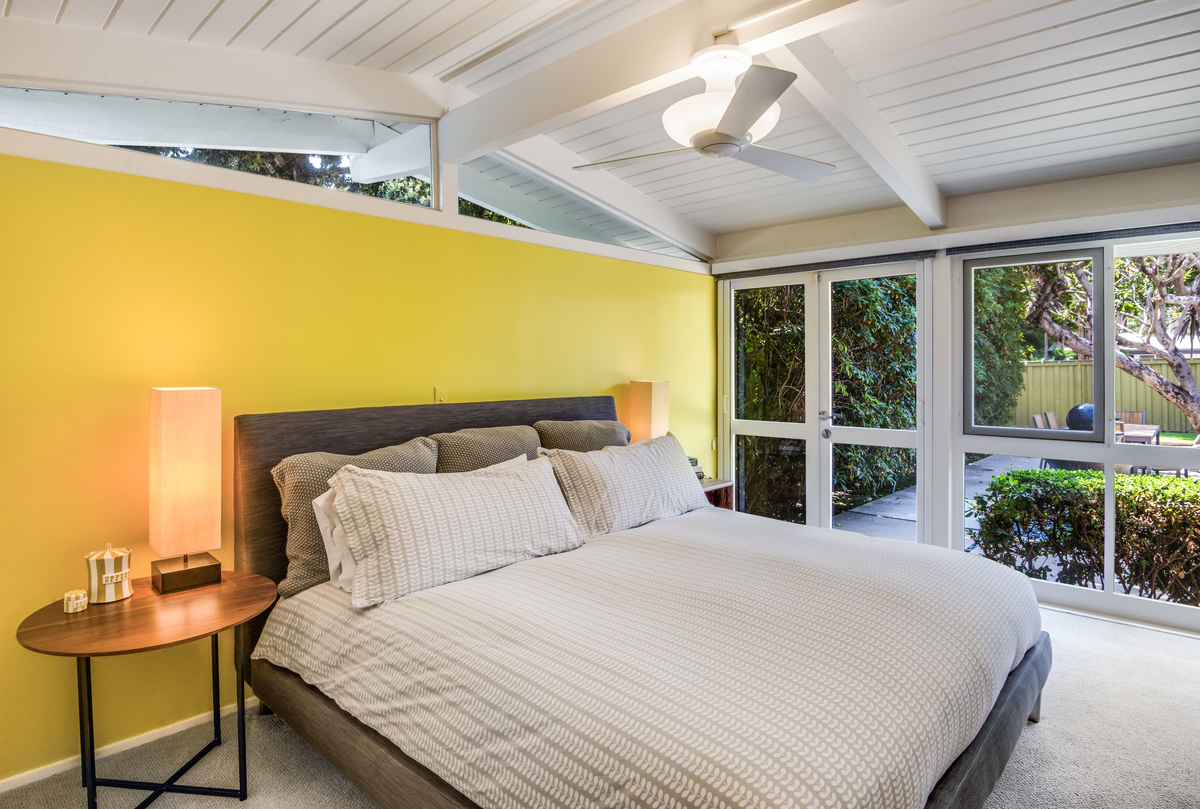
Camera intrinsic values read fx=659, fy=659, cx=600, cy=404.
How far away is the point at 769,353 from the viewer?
480 centimetres

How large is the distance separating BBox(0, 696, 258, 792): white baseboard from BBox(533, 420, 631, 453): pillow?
1.64 metres

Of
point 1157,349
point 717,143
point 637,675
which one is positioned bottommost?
point 637,675

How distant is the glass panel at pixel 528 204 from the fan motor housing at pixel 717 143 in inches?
63.5

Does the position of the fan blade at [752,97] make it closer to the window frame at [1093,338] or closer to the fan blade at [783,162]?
the fan blade at [783,162]

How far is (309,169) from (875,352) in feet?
11.4

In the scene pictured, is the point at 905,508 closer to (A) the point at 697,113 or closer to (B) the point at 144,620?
(A) the point at 697,113

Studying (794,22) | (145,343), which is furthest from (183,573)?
(794,22)

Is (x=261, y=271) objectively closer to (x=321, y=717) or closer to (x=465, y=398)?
(x=465, y=398)

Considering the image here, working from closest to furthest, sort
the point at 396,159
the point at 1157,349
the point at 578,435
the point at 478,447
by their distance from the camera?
the point at 478,447
the point at 396,159
the point at 578,435
the point at 1157,349

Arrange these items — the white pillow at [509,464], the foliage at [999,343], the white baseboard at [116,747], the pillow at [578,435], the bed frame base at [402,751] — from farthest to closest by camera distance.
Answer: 1. the foliage at [999,343]
2. the pillow at [578,435]
3. the white pillow at [509,464]
4. the white baseboard at [116,747]
5. the bed frame base at [402,751]

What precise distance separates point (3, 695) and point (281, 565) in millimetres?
855

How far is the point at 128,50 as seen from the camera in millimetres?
2291

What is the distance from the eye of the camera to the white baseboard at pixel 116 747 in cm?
209

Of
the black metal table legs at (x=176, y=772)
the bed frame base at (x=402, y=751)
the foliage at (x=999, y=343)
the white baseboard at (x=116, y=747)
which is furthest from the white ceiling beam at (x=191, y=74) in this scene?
the foliage at (x=999, y=343)
